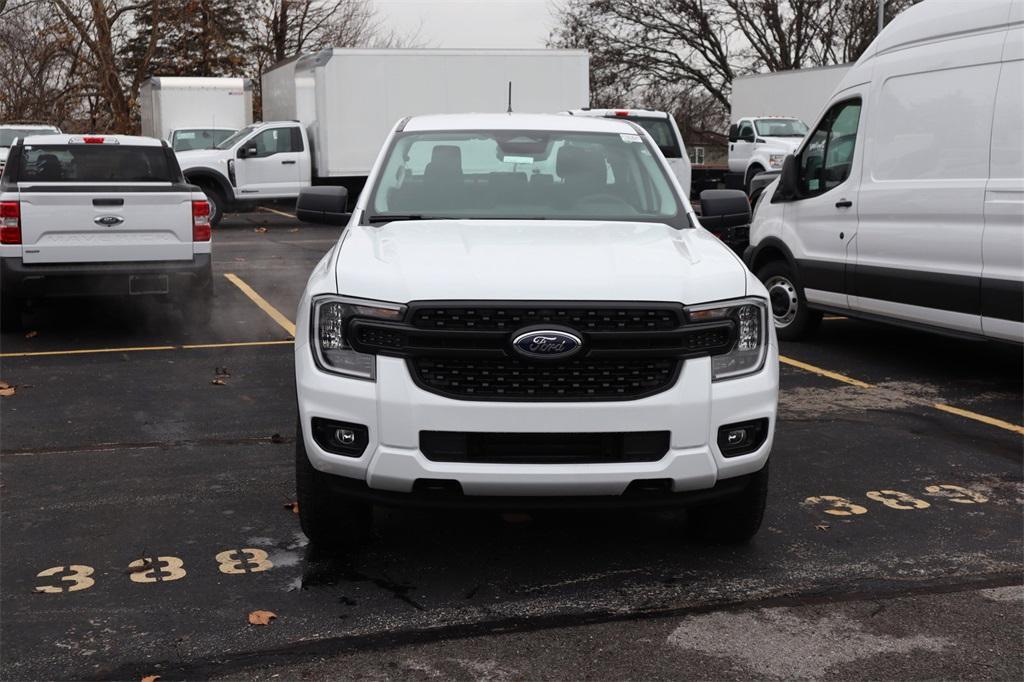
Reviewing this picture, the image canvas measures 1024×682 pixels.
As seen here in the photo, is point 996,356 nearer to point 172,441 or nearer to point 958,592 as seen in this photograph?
point 958,592

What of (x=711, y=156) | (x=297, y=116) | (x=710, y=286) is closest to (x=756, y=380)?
(x=710, y=286)

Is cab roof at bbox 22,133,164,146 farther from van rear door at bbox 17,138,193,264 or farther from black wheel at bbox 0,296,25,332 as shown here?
black wheel at bbox 0,296,25,332

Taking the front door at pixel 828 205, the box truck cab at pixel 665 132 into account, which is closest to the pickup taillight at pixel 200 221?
the front door at pixel 828 205

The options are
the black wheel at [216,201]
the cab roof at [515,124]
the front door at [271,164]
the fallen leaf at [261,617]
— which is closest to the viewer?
the fallen leaf at [261,617]

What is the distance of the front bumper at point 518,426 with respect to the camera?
414 cm

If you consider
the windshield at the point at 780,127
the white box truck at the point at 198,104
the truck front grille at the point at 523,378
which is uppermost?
the white box truck at the point at 198,104

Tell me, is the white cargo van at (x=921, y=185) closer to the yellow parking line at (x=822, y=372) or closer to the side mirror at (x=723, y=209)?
the yellow parking line at (x=822, y=372)

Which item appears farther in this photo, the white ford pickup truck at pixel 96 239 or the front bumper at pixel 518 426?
the white ford pickup truck at pixel 96 239

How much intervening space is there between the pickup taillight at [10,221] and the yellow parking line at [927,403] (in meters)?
6.16

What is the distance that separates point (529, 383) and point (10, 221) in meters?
6.97

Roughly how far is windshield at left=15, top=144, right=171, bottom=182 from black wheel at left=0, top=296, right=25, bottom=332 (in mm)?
1204

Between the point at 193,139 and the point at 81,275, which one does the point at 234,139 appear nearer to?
the point at 193,139

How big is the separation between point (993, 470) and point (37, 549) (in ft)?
14.8

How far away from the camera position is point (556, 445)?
4.19m
